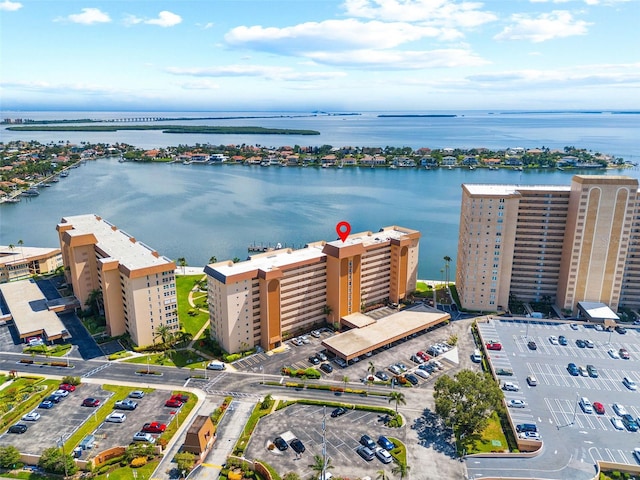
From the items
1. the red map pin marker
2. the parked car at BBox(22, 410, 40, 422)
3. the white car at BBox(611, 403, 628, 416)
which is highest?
the red map pin marker

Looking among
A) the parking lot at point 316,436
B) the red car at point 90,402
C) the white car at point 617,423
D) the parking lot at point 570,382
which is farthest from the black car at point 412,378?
the red car at point 90,402

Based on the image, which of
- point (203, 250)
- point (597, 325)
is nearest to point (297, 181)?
point (203, 250)

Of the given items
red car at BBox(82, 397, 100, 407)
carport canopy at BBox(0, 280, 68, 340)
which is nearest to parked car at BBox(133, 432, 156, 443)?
red car at BBox(82, 397, 100, 407)

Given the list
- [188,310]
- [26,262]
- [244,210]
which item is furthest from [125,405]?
[244,210]

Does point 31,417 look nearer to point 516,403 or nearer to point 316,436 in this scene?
point 316,436

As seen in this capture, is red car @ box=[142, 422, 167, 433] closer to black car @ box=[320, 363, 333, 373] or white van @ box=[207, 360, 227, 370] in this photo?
white van @ box=[207, 360, 227, 370]

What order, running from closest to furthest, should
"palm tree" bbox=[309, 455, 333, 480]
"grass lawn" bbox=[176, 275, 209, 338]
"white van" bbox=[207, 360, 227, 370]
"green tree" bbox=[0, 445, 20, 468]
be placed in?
1. "palm tree" bbox=[309, 455, 333, 480]
2. "green tree" bbox=[0, 445, 20, 468]
3. "white van" bbox=[207, 360, 227, 370]
4. "grass lawn" bbox=[176, 275, 209, 338]

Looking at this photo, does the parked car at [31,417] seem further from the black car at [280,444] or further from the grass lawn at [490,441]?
the grass lawn at [490,441]
